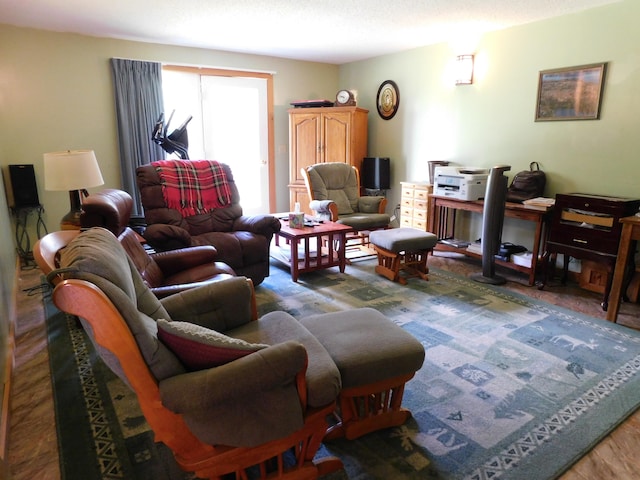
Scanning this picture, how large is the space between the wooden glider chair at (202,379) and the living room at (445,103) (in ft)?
7.52

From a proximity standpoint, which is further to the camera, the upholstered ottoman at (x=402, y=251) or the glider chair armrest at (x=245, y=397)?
the upholstered ottoman at (x=402, y=251)

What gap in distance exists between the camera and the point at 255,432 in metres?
1.26

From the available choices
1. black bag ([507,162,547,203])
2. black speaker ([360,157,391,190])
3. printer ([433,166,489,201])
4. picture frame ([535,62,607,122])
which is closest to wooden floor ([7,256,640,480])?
black bag ([507,162,547,203])


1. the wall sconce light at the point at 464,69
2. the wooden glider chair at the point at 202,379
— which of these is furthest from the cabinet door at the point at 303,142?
the wooden glider chair at the point at 202,379

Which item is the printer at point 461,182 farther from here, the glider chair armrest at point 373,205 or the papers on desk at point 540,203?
the glider chair armrest at point 373,205

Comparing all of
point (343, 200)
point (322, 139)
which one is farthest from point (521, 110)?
point (322, 139)

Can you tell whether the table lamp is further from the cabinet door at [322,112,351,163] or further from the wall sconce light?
the wall sconce light

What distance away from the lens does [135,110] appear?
4535 millimetres

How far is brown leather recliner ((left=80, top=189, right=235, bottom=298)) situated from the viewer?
7.97 feet

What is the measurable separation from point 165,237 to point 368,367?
1.99 metres

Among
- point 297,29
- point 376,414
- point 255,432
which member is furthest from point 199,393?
point 297,29

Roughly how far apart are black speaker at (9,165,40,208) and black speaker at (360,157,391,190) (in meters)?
3.83

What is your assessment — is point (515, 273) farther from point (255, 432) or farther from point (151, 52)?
point (151, 52)

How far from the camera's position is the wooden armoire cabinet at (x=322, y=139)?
5293 millimetres
